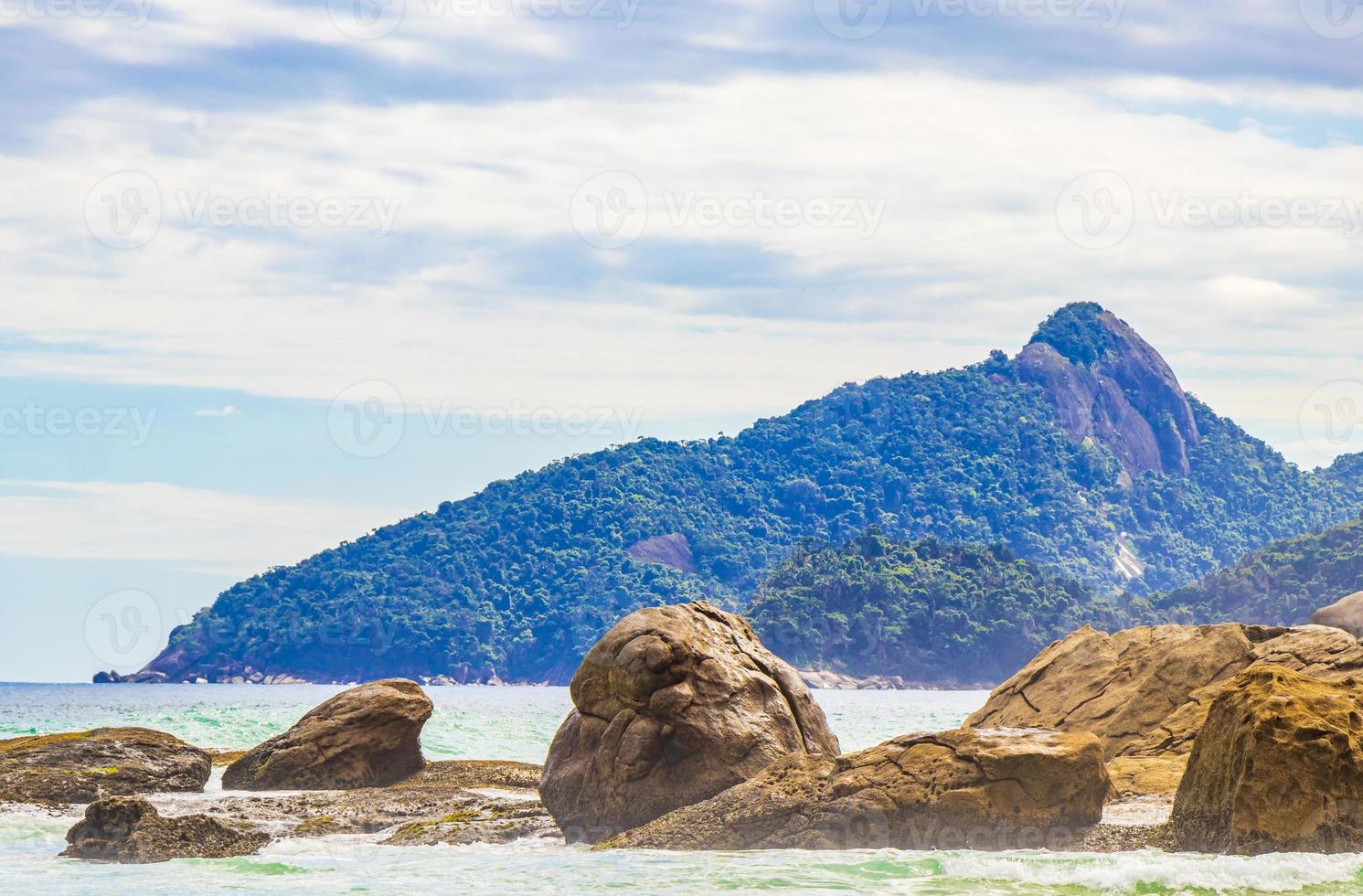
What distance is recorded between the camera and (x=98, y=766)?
23.5m

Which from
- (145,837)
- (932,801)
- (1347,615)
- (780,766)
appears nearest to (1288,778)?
(932,801)

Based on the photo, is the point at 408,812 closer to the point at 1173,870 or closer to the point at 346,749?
the point at 346,749

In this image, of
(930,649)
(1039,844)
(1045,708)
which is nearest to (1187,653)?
(1045,708)

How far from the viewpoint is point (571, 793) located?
1869cm

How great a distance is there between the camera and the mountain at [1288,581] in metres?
124

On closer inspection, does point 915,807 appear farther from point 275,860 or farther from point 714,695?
point 275,860

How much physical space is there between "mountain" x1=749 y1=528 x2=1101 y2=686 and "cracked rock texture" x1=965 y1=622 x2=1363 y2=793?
384 feet

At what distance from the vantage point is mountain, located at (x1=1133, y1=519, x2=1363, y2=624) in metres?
124

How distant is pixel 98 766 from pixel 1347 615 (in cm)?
2549

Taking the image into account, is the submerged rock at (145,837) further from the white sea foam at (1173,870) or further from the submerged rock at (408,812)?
the white sea foam at (1173,870)

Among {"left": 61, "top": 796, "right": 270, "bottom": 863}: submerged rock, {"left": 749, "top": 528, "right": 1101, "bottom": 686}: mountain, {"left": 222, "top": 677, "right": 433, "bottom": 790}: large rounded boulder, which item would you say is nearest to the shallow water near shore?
{"left": 61, "top": 796, "right": 270, "bottom": 863}: submerged rock

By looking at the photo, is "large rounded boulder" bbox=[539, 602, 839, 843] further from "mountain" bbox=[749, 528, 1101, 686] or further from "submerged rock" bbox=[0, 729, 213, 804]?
"mountain" bbox=[749, 528, 1101, 686]

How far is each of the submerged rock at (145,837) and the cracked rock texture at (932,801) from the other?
15.4ft

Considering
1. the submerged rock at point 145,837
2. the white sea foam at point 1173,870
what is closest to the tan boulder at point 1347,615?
the white sea foam at point 1173,870
